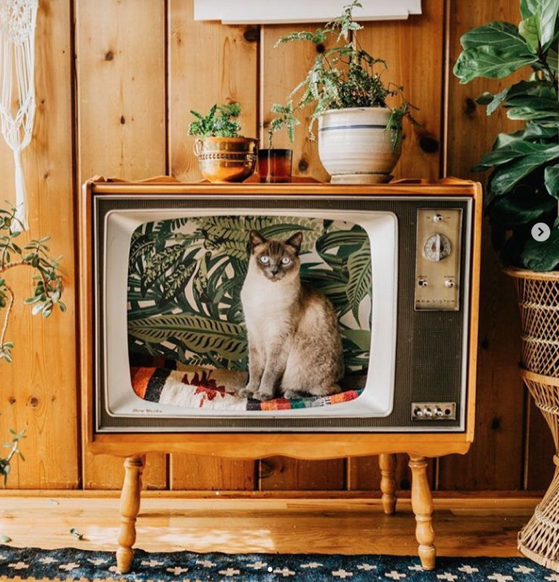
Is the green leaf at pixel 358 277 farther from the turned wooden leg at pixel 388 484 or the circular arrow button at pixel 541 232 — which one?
the turned wooden leg at pixel 388 484

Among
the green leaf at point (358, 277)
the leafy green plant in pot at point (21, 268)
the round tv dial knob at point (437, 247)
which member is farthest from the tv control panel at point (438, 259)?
the leafy green plant in pot at point (21, 268)

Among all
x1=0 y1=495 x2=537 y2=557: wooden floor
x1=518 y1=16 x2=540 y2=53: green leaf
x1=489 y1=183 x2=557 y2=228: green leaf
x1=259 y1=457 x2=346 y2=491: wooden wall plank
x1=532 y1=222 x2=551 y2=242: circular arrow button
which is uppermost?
x1=518 y1=16 x2=540 y2=53: green leaf

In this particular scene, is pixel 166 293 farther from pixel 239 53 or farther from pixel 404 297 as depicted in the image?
pixel 239 53

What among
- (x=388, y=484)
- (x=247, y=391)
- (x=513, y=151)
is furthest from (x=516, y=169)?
(x=388, y=484)

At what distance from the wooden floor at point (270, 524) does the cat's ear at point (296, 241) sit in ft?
2.25

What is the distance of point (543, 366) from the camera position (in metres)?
1.47

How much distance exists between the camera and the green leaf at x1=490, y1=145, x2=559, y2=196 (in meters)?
1.40

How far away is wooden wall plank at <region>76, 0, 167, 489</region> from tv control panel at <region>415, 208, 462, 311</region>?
29.8 inches

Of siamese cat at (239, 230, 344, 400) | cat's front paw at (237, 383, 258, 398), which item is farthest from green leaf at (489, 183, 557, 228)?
cat's front paw at (237, 383, 258, 398)

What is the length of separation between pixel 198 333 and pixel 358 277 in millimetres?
359

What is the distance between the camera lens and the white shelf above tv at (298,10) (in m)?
1.71

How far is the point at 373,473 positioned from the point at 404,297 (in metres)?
0.70

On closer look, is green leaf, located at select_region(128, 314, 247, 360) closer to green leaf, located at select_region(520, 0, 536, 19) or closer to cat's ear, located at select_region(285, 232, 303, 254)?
cat's ear, located at select_region(285, 232, 303, 254)

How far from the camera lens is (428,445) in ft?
4.62
